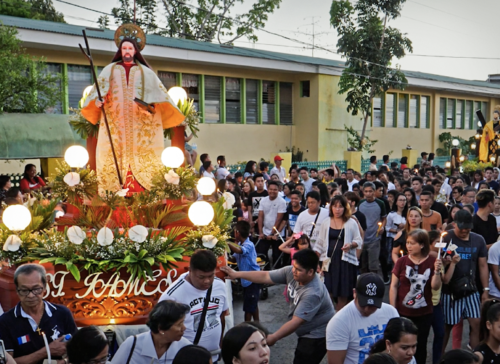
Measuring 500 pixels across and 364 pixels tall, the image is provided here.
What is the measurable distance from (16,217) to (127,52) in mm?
2783

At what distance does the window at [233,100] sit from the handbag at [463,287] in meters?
16.6

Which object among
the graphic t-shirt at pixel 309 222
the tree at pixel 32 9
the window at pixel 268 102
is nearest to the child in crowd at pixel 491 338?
the graphic t-shirt at pixel 309 222

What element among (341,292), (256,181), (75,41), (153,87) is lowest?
(341,292)

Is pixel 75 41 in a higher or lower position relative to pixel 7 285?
higher

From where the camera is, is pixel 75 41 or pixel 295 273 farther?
pixel 75 41

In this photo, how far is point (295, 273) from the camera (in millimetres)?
5137

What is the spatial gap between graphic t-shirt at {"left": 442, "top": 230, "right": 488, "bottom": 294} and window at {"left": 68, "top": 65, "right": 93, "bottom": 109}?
45.2 ft

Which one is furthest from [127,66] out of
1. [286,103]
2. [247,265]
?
[286,103]

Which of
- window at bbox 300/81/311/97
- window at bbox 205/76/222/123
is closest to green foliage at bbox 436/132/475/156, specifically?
window at bbox 300/81/311/97

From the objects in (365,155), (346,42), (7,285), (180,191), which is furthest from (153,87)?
(365,155)

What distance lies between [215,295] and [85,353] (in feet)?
5.04

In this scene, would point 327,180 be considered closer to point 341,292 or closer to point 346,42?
point 341,292

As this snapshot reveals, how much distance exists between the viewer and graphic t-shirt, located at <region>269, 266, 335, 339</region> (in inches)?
199

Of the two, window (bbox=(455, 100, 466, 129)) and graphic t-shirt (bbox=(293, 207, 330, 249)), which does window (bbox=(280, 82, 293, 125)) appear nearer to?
window (bbox=(455, 100, 466, 129))
